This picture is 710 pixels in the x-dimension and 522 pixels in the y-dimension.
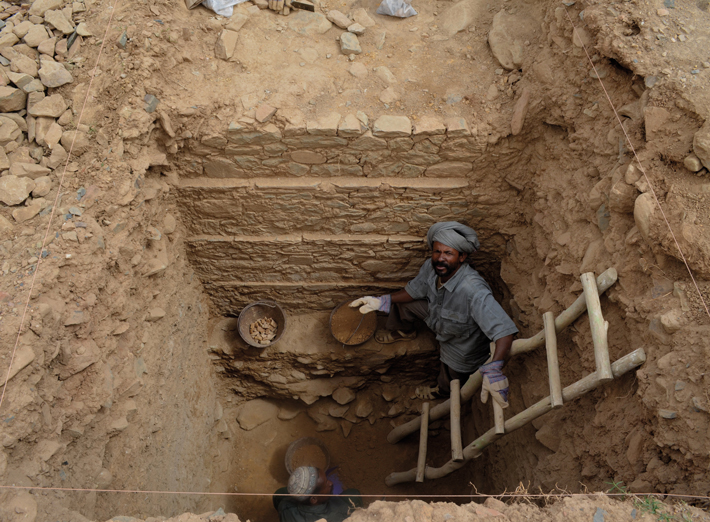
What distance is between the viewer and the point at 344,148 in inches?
Answer: 146

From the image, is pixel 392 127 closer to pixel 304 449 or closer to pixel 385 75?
pixel 385 75

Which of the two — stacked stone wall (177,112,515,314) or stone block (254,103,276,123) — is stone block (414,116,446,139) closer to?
stacked stone wall (177,112,515,314)

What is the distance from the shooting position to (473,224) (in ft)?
13.8

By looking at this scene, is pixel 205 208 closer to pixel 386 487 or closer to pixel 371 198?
pixel 371 198

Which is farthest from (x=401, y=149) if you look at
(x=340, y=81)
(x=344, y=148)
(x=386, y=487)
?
(x=386, y=487)

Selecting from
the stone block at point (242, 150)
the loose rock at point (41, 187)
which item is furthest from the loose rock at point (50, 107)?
the stone block at point (242, 150)

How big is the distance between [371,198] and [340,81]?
0.96m

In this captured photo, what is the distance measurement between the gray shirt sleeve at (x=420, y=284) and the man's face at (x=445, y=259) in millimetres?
287

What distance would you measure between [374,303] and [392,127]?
5.63ft

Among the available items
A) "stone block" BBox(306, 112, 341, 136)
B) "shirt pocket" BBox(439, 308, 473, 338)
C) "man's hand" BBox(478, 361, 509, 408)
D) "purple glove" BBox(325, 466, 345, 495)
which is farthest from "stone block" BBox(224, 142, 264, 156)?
"purple glove" BBox(325, 466, 345, 495)

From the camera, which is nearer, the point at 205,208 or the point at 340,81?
the point at 340,81

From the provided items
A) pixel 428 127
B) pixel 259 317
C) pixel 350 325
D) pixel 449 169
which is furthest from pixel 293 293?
pixel 428 127

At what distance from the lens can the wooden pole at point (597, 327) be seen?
2.66m

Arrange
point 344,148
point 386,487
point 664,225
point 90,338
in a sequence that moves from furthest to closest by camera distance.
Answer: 1. point 386,487
2. point 344,148
3. point 90,338
4. point 664,225
